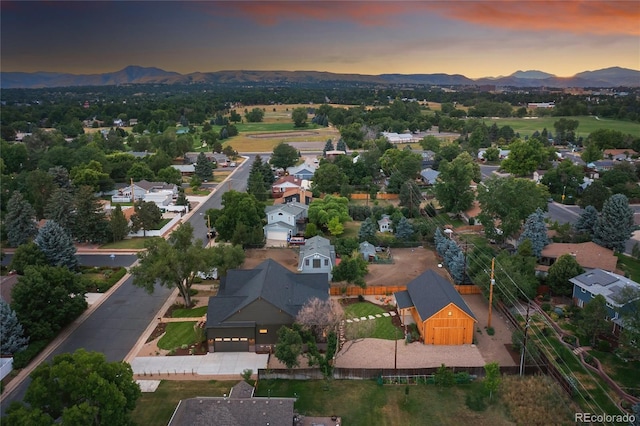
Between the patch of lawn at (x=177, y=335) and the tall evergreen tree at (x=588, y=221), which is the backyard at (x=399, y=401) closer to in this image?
A: the patch of lawn at (x=177, y=335)

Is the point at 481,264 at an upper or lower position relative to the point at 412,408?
upper

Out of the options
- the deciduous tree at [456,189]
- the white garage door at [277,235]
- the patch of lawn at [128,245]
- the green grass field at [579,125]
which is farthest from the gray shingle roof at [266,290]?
the green grass field at [579,125]

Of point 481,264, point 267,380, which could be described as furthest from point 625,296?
point 267,380

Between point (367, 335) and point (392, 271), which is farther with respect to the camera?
point (392, 271)

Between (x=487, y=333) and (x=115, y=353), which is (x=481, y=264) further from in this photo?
(x=115, y=353)

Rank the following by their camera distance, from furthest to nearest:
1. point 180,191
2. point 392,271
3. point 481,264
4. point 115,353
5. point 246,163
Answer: point 246,163 → point 180,191 → point 392,271 → point 481,264 → point 115,353

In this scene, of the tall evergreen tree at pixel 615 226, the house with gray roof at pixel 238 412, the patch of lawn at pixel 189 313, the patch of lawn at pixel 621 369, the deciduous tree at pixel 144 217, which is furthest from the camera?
the deciduous tree at pixel 144 217

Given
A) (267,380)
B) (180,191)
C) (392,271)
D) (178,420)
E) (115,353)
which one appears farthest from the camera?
(180,191)
